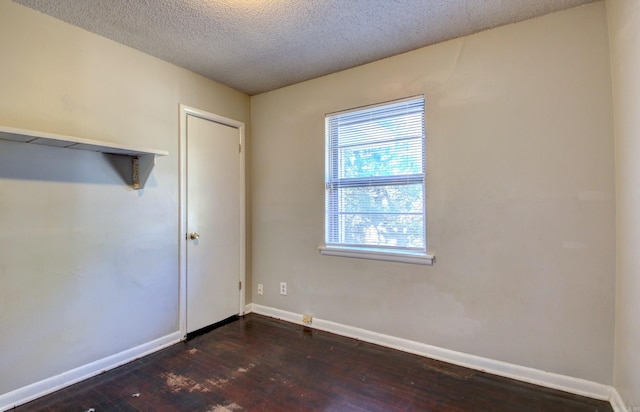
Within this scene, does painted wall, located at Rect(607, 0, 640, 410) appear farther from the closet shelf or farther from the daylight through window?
the closet shelf

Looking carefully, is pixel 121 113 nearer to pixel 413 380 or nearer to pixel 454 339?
pixel 413 380

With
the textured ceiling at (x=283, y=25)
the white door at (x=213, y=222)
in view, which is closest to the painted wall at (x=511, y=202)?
the textured ceiling at (x=283, y=25)

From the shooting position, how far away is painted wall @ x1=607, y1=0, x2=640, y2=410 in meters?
1.58

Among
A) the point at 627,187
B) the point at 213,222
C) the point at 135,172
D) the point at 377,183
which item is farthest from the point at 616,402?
the point at 135,172

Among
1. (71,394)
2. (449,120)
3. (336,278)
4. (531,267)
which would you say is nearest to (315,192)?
(336,278)

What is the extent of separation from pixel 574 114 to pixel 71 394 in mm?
3684

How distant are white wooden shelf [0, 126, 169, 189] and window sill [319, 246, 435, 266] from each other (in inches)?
65.1

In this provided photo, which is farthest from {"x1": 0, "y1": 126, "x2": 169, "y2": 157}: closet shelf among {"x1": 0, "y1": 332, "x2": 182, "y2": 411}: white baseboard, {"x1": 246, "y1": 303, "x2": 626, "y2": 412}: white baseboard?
{"x1": 246, "y1": 303, "x2": 626, "y2": 412}: white baseboard

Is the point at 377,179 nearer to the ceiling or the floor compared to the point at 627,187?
nearer to the ceiling

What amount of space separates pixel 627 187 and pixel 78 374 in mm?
3610

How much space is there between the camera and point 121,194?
7.89 feet

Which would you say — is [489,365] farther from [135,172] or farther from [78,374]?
[135,172]

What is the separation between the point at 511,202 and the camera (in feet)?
7.09

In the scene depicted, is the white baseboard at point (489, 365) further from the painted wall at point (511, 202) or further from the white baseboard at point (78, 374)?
the white baseboard at point (78, 374)
